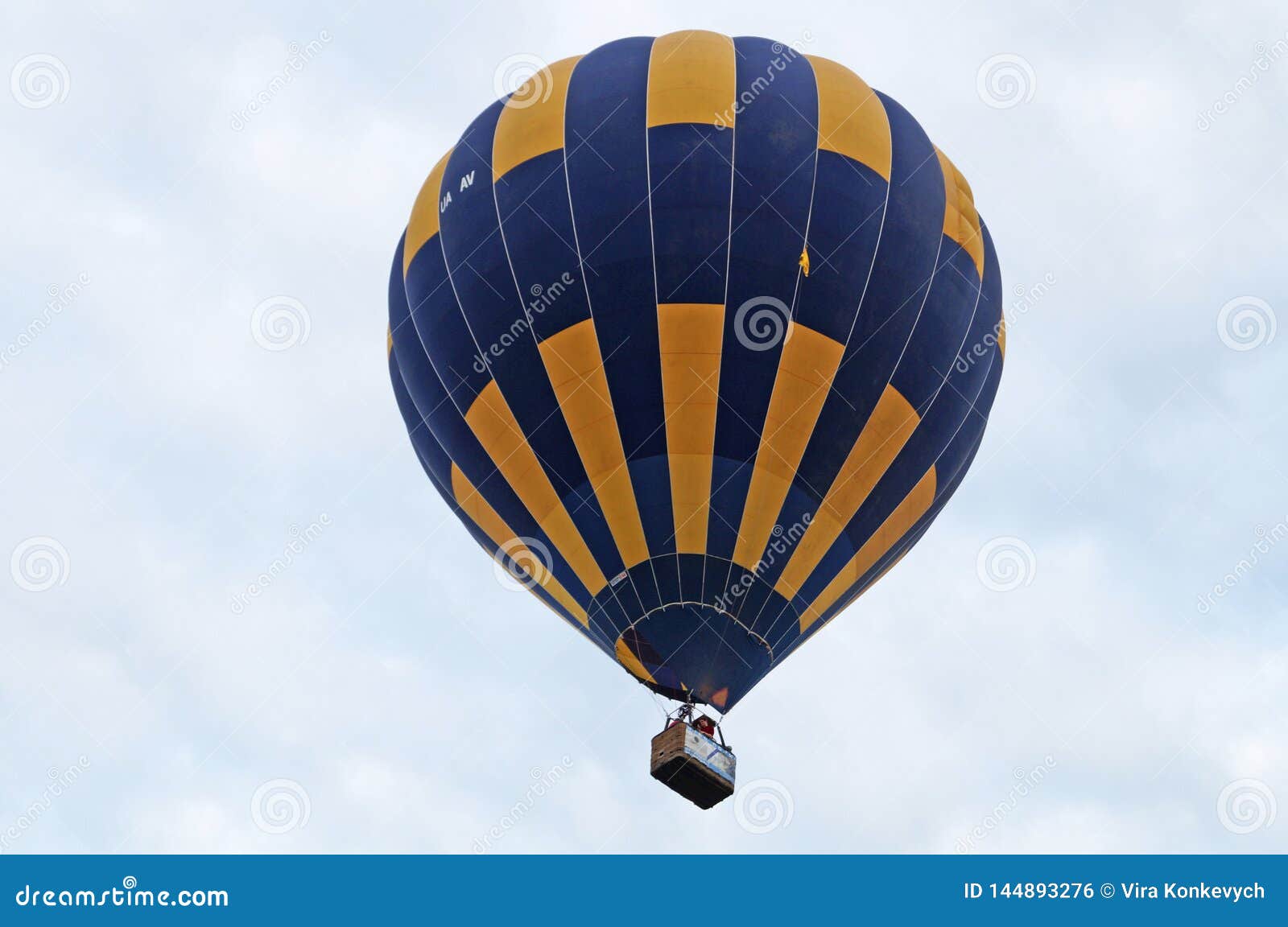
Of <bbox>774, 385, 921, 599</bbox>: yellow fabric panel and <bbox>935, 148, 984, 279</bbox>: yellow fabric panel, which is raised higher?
<bbox>935, 148, 984, 279</bbox>: yellow fabric panel

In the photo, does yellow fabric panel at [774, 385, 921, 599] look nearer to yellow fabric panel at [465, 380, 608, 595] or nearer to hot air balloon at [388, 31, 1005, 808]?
hot air balloon at [388, 31, 1005, 808]

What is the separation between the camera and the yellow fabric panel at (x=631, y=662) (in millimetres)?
21672

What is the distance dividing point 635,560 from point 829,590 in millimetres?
2512

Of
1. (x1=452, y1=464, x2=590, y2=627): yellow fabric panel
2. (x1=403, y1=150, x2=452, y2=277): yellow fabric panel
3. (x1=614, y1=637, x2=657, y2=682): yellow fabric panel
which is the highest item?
(x1=403, y1=150, x2=452, y2=277): yellow fabric panel

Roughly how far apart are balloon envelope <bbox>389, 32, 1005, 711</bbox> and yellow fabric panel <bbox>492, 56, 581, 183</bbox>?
4 centimetres

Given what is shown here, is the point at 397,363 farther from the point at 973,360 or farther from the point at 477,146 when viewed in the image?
the point at 973,360

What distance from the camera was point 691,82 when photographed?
2277 centimetres

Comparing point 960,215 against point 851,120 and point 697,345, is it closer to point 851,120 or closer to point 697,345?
point 851,120

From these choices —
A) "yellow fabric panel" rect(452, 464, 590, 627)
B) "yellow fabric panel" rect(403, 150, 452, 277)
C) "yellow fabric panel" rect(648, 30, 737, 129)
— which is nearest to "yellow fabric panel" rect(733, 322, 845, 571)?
"yellow fabric panel" rect(452, 464, 590, 627)

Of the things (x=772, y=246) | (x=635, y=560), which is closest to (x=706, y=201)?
(x=772, y=246)

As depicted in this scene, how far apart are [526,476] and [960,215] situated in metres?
6.18

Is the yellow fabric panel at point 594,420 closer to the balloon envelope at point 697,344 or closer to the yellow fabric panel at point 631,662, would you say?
the balloon envelope at point 697,344

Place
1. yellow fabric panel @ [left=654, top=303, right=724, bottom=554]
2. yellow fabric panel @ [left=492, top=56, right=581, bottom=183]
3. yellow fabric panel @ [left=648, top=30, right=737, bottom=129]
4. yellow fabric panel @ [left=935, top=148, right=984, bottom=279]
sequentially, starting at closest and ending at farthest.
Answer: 1. yellow fabric panel @ [left=654, top=303, right=724, bottom=554]
2. yellow fabric panel @ [left=648, top=30, right=737, bottom=129]
3. yellow fabric panel @ [left=492, top=56, right=581, bottom=183]
4. yellow fabric panel @ [left=935, top=148, right=984, bottom=279]

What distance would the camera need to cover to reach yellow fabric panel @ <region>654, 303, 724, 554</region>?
847 inches
